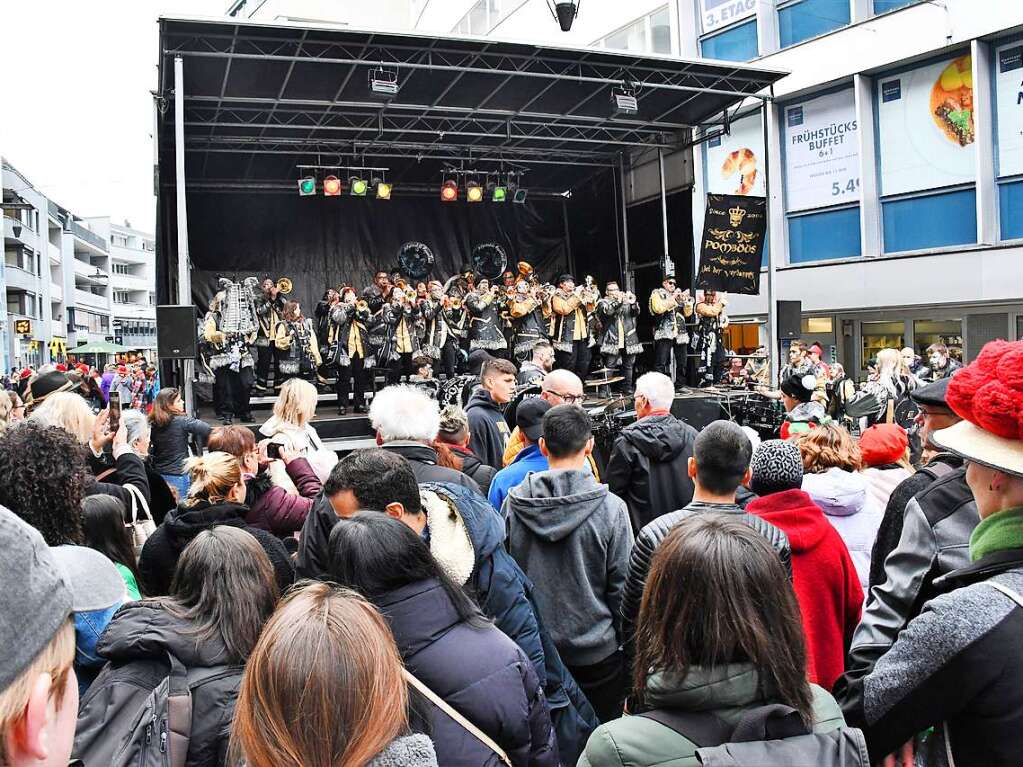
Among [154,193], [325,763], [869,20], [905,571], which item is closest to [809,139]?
[869,20]

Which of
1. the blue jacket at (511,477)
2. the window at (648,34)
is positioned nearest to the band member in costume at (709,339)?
the window at (648,34)

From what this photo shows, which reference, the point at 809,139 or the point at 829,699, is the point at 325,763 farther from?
the point at 809,139

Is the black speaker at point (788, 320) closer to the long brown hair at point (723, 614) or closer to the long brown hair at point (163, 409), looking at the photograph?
the long brown hair at point (163, 409)

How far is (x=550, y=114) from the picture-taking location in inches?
454

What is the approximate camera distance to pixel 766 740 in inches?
50.7

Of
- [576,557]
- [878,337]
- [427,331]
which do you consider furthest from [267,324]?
[878,337]

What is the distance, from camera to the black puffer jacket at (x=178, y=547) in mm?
2520

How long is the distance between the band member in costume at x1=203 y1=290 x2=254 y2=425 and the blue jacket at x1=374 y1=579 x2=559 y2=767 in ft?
32.2

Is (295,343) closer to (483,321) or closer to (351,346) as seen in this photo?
(351,346)

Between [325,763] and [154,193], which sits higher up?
[154,193]

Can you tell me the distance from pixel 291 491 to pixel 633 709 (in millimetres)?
2162

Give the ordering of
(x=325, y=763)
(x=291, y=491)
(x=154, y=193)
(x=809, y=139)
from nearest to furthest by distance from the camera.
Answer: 1. (x=325, y=763)
2. (x=291, y=491)
3. (x=154, y=193)
4. (x=809, y=139)

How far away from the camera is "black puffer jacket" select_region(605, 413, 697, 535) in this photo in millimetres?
3783

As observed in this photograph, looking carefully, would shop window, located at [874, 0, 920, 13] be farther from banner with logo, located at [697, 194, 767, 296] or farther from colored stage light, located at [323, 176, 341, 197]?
colored stage light, located at [323, 176, 341, 197]
